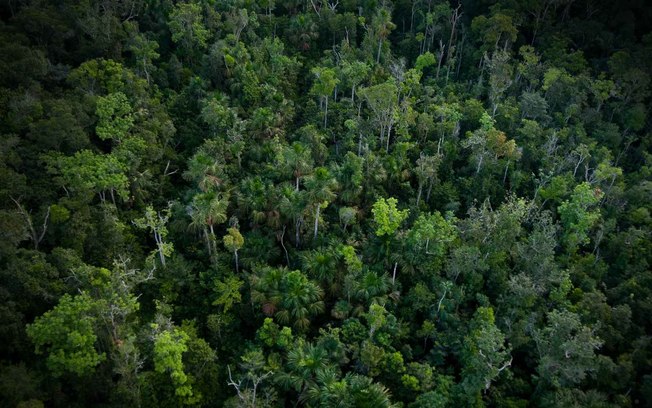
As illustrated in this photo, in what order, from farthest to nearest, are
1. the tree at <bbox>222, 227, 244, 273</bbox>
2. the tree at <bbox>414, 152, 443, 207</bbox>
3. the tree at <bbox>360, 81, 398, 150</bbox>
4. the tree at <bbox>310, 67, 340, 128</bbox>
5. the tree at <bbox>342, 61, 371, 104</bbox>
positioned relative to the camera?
1. the tree at <bbox>342, 61, 371, 104</bbox>
2. the tree at <bbox>310, 67, 340, 128</bbox>
3. the tree at <bbox>360, 81, 398, 150</bbox>
4. the tree at <bbox>414, 152, 443, 207</bbox>
5. the tree at <bbox>222, 227, 244, 273</bbox>

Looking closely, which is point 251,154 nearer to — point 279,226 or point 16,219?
point 279,226

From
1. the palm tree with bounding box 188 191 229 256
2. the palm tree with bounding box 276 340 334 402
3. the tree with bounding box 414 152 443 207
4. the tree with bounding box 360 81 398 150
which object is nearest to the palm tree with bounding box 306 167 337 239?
the palm tree with bounding box 188 191 229 256

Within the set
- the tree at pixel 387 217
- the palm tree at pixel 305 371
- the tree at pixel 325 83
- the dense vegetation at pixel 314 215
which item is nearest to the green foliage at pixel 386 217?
the tree at pixel 387 217

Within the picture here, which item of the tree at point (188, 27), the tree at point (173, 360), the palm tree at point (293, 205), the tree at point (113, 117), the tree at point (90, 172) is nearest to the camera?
the tree at point (173, 360)

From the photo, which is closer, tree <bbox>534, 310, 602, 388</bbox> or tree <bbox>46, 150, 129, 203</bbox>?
tree <bbox>534, 310, 602, 388</bbox>

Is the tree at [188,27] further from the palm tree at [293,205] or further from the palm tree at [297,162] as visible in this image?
the palm tree at [293,205]

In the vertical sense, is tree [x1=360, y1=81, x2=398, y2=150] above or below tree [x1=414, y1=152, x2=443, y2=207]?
above

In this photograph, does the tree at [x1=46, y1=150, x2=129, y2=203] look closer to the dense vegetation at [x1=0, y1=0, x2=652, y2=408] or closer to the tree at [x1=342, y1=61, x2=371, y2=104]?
the dense vegetation at [x1=0, y1=0, x2=652, y2=408]

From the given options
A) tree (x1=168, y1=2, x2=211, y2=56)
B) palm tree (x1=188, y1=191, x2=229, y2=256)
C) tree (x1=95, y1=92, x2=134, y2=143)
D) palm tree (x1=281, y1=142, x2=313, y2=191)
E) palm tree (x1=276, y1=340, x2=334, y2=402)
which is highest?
tree (x1=168, y1=2, x2=211, y2=56)

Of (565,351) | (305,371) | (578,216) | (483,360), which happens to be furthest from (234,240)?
(578,216)
